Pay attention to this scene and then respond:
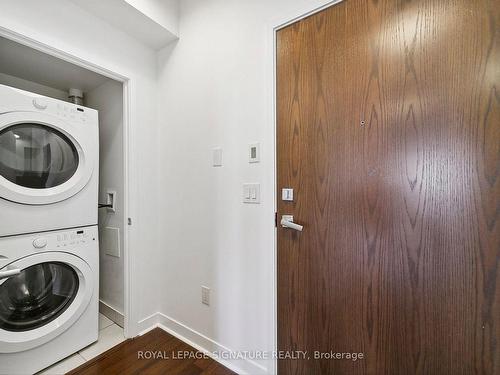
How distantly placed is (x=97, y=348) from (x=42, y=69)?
84.7 inches

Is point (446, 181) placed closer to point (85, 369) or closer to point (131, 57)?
point (131, 57)

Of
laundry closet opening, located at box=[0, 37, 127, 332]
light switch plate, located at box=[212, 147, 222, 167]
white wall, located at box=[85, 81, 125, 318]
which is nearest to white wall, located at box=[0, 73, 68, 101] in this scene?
laundry closet opening, located at box=[0, 37, 127, 332]

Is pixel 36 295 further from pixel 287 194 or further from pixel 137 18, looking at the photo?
pixel 137 18

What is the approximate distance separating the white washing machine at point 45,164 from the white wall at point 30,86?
3.51 feet

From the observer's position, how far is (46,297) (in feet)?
4.38

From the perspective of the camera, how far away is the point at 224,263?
1346mm

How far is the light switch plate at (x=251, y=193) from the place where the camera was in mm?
1195

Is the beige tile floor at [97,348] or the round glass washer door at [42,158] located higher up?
the round glass washer door at [42,158]

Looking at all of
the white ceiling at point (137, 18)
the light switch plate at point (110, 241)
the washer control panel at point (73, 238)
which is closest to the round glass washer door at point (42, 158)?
the washer control panel at point (73, 238)

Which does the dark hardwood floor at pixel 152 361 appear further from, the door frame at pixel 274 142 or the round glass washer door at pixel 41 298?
the door frame at pixel 274 142

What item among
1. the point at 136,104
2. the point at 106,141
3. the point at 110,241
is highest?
the point at 136,104

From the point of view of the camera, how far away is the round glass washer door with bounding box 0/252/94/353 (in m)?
1.16

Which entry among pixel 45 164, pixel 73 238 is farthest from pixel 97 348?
pixel 45 164

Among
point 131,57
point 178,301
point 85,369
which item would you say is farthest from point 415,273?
point 131,57
